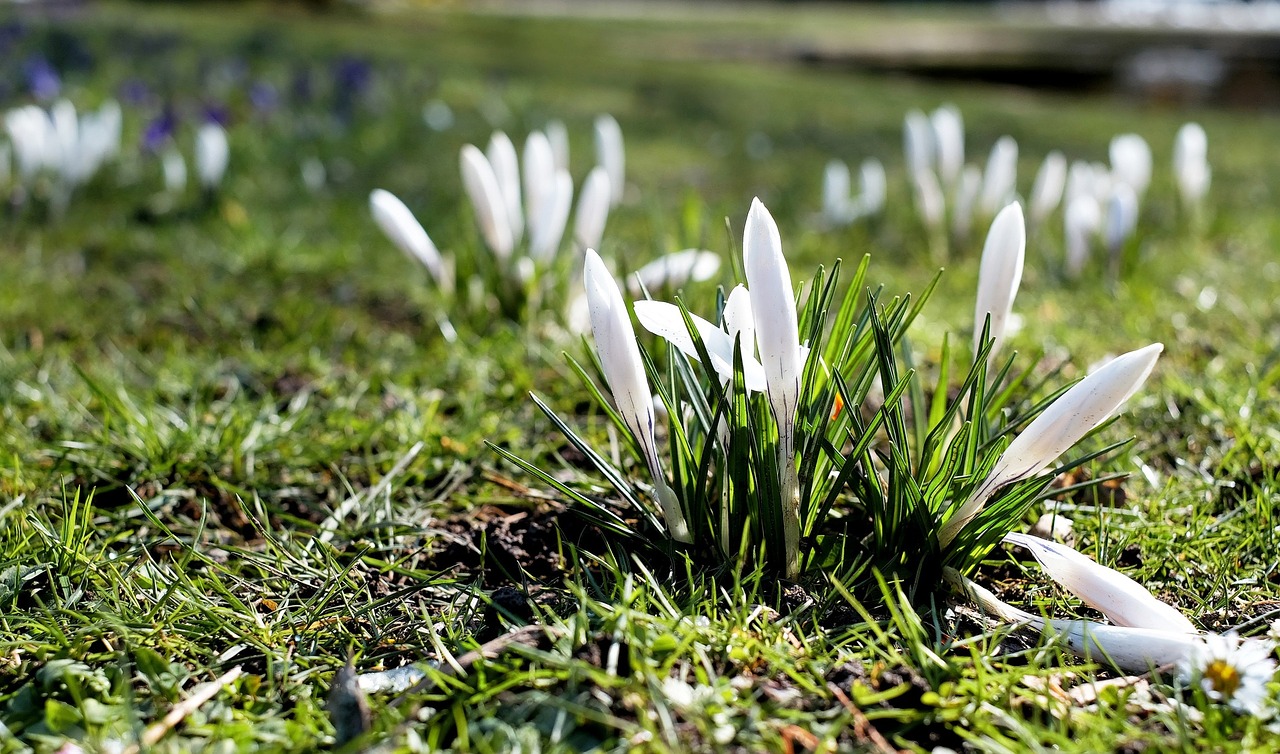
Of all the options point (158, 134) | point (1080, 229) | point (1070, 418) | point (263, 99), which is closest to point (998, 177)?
point (1080, 229)

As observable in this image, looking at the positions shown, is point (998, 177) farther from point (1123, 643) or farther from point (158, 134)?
point (158, 134)

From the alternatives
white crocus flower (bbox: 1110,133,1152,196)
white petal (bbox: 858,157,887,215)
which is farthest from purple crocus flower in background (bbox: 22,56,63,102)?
white crocus flower (bbox: 1110,133,1152,196)

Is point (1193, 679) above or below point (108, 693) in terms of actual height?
above

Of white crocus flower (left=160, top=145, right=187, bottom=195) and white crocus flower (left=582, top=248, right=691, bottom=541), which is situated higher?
white crocus flower (left=582, top=248, right=691, bottom=541)

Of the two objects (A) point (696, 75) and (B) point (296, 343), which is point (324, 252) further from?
(A) point (696, 75)

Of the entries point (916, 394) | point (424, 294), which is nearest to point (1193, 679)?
point (916, 394)

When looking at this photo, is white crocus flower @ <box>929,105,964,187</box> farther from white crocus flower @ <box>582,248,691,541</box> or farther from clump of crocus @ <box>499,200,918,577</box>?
white crocus flower @ <box>582,248,691,541</box>

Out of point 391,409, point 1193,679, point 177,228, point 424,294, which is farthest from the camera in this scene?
point 177,228
